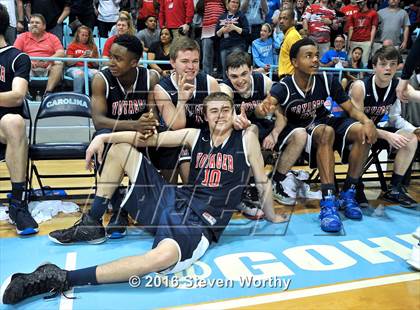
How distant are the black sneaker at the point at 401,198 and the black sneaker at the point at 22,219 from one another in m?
3.46

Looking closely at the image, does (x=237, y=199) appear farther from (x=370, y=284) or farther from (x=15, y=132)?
(x=15, y=132)

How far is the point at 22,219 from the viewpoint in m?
3.55

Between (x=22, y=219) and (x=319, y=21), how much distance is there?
6741mm

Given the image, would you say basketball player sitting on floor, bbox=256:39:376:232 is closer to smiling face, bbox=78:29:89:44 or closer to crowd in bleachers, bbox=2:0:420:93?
crowd in bleachers, bbox=2:0:420:93

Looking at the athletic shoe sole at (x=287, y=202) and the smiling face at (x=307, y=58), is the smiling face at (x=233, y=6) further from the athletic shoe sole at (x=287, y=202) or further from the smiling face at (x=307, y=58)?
the athletic shoe sole at (x=287, y=202)

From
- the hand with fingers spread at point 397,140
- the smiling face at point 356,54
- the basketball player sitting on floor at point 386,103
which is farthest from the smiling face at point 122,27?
the smiling face at point 356,54

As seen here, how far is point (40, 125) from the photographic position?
6660 millimetres

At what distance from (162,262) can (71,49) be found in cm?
528

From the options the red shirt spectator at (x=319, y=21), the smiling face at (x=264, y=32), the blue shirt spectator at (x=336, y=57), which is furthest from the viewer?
the red shirt spectator at (x=319, y=21)

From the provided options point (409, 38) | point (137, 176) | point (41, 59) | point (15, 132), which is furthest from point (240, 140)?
point (409, 38)

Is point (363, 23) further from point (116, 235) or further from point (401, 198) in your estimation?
point (116, 235)

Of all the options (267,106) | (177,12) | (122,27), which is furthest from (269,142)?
A: (177,12)

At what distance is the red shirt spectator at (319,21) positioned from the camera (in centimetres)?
828

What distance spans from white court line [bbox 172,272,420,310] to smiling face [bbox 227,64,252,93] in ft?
6.85
